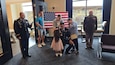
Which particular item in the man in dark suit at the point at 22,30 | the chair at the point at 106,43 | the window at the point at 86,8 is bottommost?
the chair at the point at 106,43

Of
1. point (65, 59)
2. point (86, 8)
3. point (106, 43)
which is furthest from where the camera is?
point (86, 8)

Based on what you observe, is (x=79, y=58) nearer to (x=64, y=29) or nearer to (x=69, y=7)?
(x=64, y=29)

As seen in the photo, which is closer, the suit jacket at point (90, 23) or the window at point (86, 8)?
the suit jacket at point (90, 23)

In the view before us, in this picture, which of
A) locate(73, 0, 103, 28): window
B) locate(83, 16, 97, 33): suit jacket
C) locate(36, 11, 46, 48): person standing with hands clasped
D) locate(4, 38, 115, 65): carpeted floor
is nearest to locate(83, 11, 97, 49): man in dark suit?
locate(83, 16, 97, 33): suit jacket

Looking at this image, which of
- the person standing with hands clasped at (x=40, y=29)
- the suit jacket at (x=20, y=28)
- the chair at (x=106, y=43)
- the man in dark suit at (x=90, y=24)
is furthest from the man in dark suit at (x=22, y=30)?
the chair at (x=106, y=43)

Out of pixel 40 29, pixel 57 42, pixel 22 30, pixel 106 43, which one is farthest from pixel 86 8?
pixel 22 30

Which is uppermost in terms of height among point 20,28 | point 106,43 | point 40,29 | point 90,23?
point 90,23

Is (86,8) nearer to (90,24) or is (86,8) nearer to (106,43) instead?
(90,24)

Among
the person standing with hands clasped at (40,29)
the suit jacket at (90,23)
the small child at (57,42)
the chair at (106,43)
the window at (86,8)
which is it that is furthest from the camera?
the window at (86,8)

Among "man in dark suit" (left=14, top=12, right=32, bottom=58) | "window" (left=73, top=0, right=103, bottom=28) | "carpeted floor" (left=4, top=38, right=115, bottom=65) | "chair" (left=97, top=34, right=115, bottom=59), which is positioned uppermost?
"window" (left=73, top=0, right=103, bottom=28)

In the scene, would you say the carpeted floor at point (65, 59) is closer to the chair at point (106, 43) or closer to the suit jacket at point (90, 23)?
the chair at point (106, 43)

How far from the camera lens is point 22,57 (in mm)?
4277

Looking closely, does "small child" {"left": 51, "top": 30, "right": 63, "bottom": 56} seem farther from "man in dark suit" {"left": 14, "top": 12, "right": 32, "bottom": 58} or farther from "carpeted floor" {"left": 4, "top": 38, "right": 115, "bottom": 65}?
"man in dark suit" {"left": 14, "top": 12, "right": 32, "bottom": 58}

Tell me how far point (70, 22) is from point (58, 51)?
1024 millimetres
